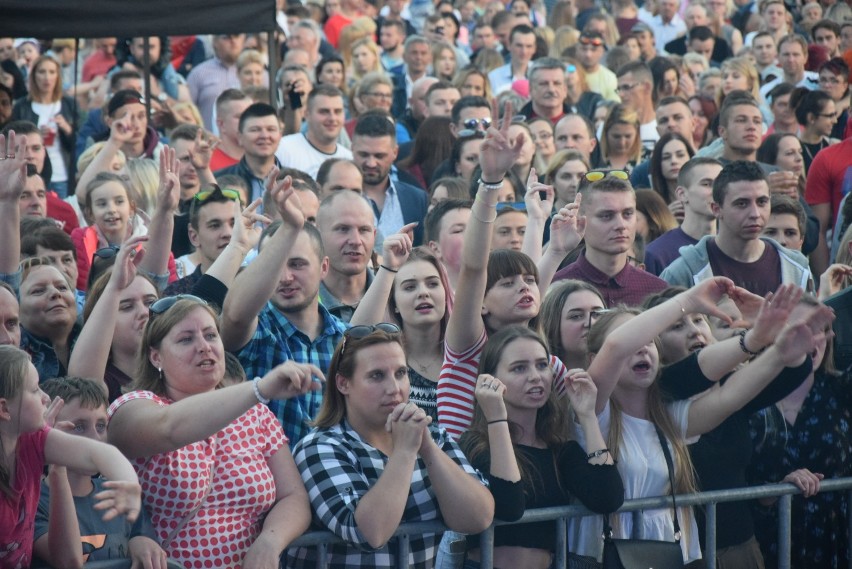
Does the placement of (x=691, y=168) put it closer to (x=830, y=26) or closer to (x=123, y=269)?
(x=123, y=269)

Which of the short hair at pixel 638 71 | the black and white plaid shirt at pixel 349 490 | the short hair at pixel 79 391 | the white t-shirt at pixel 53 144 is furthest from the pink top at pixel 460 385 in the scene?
the short hair at pixel 638 71

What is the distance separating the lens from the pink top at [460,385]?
5.09m

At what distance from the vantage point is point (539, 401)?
482cm

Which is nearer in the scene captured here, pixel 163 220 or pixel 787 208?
pixel 163 220

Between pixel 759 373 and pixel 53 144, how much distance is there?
7066 millimetres

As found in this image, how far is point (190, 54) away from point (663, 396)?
9.65m

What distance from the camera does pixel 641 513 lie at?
191 inches

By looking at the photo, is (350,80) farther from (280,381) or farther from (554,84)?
(280,381)

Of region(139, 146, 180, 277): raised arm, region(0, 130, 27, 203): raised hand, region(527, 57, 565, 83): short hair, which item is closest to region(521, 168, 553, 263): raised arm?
region(139, 146, 180, 277): raised arm

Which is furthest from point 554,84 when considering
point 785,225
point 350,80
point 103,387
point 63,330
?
point 103,387

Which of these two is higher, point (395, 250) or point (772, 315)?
point (395, 250)

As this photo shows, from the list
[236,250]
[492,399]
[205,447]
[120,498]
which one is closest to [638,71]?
[236,250]

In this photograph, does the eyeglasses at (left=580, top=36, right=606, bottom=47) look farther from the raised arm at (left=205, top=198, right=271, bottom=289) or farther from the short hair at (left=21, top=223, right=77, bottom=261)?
the short hair at (left=21, top=223, right=77, bottom=261)

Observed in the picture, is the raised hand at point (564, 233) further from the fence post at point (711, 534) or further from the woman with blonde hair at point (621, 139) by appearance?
the woman with blonde hair at point (621, 139)
